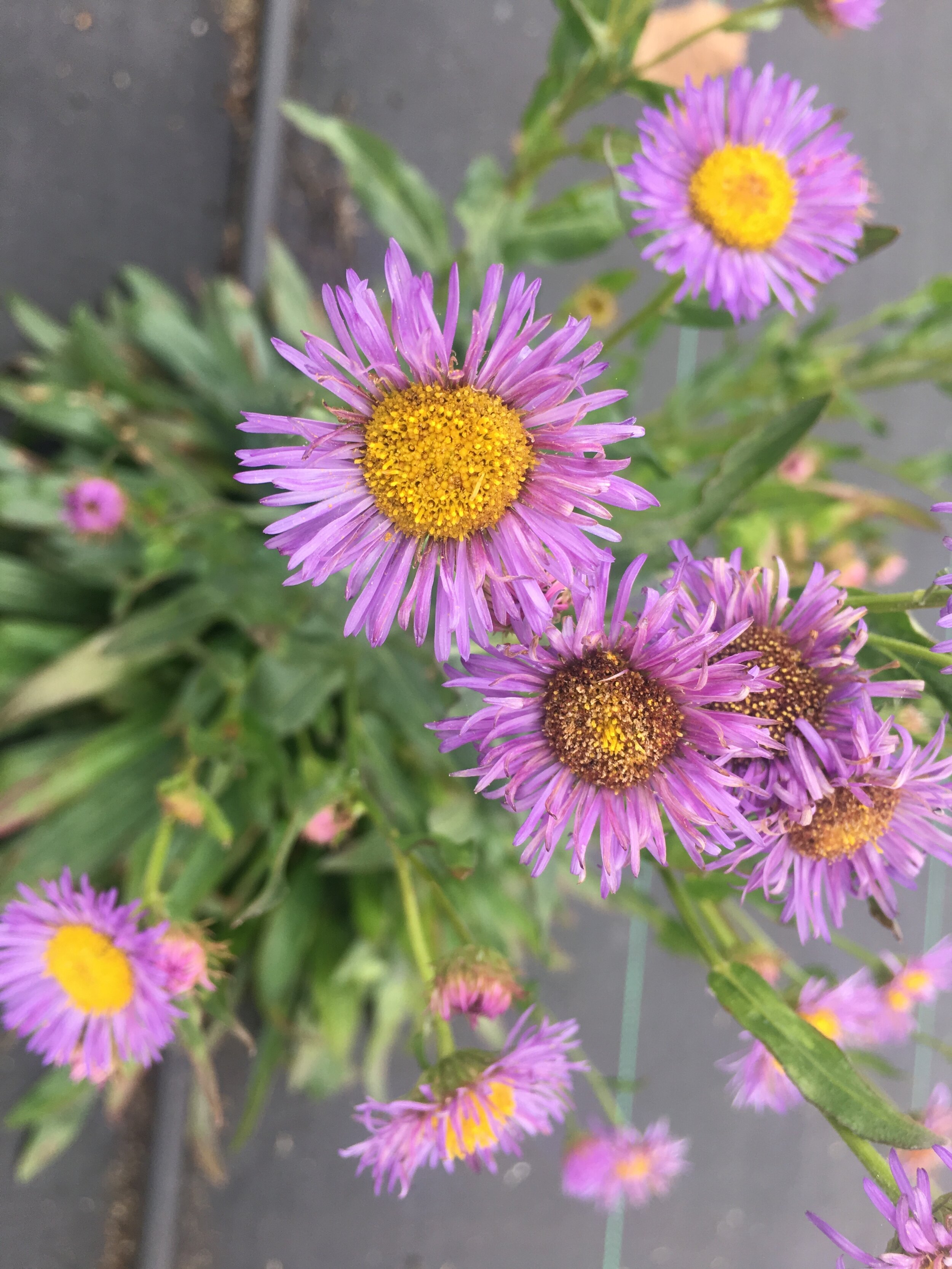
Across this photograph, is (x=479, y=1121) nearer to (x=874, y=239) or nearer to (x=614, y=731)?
(x=614, y=731)

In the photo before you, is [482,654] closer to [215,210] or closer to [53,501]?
[53,501]

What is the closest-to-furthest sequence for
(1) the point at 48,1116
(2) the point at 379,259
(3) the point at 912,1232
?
(3) the point at 912,1232
(1) the point at 48,1116
(2) the point at 379,259

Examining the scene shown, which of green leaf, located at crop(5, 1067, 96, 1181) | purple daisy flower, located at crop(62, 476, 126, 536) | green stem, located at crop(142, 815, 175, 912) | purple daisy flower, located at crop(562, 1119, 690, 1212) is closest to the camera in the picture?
green stem, located at crop(142, 815, 175, 912)

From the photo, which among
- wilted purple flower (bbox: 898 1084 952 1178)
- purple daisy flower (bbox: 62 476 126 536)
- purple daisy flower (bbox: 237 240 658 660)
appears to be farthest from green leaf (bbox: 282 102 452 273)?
wilted purple flower (bbox: 898 1084 952 1178)

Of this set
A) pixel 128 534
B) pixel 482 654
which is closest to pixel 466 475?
pixel 482 654

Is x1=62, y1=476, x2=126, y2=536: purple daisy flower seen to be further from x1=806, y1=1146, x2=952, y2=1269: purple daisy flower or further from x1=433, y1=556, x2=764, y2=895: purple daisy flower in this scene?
x1=806, y1=1146, x2=952, y2=1269: purple daisy flower

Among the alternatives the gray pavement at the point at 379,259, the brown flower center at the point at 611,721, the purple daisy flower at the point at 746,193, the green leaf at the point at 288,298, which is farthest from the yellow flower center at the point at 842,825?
the gray pavement at the point at 379,259

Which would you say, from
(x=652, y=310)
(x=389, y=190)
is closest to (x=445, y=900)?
(x=652, y=310)
